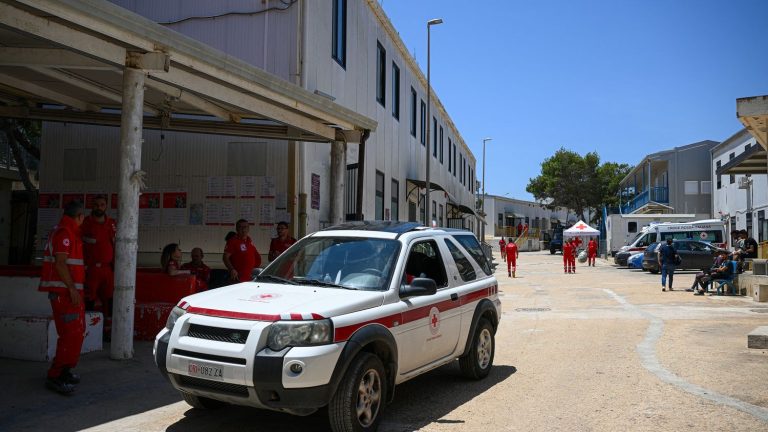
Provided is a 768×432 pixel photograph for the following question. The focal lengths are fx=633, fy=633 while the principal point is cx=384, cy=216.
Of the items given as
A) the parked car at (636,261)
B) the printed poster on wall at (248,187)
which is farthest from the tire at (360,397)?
the parked car at (636,261)

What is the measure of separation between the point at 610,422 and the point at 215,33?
12.1 metres

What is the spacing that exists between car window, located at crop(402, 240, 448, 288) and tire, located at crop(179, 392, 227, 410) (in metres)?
2.17

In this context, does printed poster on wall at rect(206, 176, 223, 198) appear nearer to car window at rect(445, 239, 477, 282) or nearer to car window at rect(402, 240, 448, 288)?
car window at rect(445, 239, 477, 282)

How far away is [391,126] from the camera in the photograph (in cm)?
2320

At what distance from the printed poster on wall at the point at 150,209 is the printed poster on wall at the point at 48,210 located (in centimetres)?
190

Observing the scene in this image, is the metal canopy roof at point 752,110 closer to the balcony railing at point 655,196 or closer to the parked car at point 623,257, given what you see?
the parked car at point 623,257

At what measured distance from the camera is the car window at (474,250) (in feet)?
25.2

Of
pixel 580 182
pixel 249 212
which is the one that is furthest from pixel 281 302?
pixel 580 182

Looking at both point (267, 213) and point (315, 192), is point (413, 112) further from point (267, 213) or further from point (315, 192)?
point (267, 213)

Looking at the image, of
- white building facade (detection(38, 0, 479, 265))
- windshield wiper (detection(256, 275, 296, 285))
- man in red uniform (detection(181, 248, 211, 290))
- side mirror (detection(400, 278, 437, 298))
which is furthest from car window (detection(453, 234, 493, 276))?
white building facade (detection(38, 0, 479, 265))

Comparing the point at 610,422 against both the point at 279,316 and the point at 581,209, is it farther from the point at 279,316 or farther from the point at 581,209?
the point at 581,209

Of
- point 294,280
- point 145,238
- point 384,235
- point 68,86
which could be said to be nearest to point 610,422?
point 384,235

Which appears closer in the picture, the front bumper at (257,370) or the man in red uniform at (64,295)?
the front bumper at (257,370)

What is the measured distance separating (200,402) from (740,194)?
36.0m
